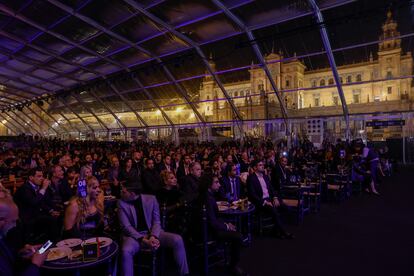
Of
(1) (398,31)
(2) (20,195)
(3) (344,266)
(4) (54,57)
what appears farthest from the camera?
(4) (54,57)

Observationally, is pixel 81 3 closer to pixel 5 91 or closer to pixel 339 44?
pixel 339 44

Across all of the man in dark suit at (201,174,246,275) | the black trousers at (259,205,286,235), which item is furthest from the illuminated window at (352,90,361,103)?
the man in dark suit at (201,174,246,275)

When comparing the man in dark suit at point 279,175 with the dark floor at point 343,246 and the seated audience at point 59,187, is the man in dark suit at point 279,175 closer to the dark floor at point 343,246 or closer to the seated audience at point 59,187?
the dark floor at point 343,246

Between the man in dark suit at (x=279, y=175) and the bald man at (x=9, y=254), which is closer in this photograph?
the bald man at (x=9, y=254)

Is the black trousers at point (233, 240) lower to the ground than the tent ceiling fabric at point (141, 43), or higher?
lower

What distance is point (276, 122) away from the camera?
17328 mm

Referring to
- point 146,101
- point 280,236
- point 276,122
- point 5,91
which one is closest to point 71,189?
point 280,236

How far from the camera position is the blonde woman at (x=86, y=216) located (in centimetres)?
327

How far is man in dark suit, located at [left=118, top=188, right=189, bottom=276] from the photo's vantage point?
3.34 m

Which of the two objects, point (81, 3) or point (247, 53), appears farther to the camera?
point (247, 53)

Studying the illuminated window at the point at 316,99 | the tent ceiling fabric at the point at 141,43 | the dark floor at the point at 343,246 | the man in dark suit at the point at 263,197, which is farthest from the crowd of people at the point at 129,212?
the illuminated window at the point at 316,99

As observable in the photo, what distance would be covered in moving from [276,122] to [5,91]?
25.1m

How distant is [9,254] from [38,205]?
2.88 metres

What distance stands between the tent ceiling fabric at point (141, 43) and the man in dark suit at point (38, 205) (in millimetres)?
8965
